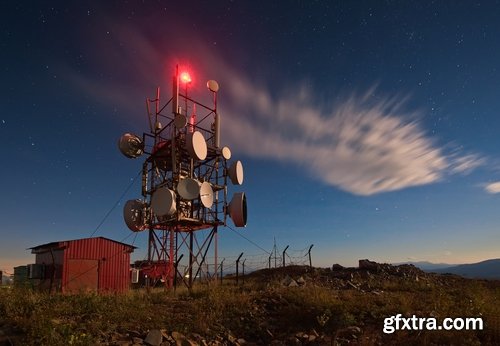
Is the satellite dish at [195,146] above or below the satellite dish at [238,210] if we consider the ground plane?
above

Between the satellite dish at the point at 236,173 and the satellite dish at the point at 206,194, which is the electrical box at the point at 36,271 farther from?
the satellite dish at the point at 236,173

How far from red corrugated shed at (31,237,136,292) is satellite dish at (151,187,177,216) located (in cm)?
672

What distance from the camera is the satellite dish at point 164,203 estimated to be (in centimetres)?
2494

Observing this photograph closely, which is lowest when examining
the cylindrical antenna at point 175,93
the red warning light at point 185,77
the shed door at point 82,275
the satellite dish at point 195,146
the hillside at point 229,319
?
the hillside at point 229,319

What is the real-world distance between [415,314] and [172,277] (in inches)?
633

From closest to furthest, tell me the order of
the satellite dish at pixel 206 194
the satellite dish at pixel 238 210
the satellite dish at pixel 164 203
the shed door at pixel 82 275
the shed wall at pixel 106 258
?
the satellite dish at pixel 164 203
the satellite dish at pixel 206 194
the shed door at pixel 82 275
the shed wall at pixel 106 258
the satellite dish at pixel 238 210

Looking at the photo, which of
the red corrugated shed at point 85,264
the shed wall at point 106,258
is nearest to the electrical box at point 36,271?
the red corrugated shed at point 85,264

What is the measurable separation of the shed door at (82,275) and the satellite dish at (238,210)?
35.6 feet

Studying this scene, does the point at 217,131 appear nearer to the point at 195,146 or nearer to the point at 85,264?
the point at 195,146

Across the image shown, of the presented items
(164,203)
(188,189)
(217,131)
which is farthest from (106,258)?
(217,131)

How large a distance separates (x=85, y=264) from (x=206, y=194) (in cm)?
1049

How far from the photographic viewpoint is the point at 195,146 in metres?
26.3

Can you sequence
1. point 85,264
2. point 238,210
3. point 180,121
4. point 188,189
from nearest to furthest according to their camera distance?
1. point 188,189
2. point 180,121
3. point 85,264
4. point 238,210

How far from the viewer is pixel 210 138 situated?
30.1 metres
